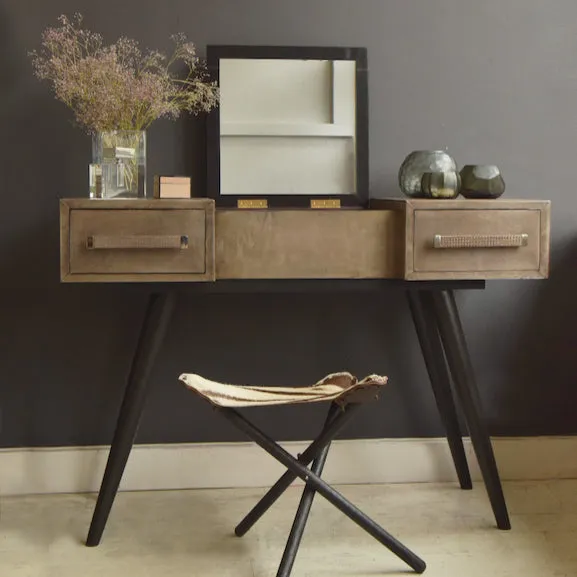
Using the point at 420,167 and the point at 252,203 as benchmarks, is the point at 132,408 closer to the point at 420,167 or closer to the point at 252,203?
the point at 252,203

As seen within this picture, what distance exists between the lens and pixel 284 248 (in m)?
2.31

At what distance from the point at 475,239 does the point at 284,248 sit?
1.68 feet

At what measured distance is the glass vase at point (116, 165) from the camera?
2400 mm

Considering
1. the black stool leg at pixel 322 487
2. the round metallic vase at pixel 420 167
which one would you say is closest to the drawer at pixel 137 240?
the black stool leg at pixel 322 487

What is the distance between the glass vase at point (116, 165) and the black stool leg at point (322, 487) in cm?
70

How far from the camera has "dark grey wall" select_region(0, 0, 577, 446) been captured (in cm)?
273

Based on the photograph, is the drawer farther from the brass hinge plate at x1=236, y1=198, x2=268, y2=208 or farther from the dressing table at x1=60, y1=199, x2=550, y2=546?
the brass hinge plate at x1=236, y1=198, x2=268, y2=208

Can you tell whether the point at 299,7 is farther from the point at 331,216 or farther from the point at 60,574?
the point at 60,574

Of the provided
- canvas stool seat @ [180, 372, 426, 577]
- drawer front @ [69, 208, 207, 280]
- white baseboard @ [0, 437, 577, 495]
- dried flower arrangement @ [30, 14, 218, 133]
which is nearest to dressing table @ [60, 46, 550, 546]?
drawer front @ [69, 208, 207, 280]

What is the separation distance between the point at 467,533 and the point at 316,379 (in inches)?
27.4

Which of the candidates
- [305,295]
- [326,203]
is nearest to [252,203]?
[326,203]

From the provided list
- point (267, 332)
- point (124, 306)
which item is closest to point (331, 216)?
point (267, 332)

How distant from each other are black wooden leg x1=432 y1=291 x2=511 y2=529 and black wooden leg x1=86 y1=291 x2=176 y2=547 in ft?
2.57

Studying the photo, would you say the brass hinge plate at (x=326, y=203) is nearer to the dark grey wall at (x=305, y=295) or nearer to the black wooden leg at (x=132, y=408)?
the dark grey wall at (x=305, y=295)
